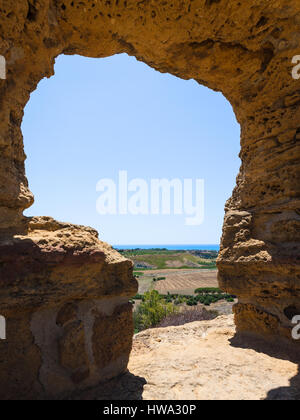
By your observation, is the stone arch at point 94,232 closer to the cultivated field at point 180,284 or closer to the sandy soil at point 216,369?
the sandy soil at point 216,369

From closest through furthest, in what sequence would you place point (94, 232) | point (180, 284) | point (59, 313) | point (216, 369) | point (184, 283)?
point (59, 313) → point (216, 369) → point (94, 232) → point (180, 284) → point (184, 283)

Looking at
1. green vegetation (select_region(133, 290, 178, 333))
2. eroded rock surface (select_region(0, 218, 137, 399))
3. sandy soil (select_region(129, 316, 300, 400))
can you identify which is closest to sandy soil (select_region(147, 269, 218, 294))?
green vegetation (select_region(133, 290, 178, 333))

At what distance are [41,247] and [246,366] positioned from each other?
2742 millimetres

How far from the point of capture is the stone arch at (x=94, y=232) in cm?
222

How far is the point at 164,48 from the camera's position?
3988 millimetres

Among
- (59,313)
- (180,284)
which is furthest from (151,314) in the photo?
(180,284)

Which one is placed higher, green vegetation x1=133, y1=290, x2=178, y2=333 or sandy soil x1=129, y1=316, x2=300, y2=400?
sandy soil x1=129, y1=316, x2=300, y2=400

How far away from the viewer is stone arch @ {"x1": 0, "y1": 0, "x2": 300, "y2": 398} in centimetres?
222

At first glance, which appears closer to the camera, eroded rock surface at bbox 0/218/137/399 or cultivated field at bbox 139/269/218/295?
eroded rock surface at bbox 0/218/137/399

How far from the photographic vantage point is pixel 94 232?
313 centimetres

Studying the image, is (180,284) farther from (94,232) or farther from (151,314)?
(94,232)

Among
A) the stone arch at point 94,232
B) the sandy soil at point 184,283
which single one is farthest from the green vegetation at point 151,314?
the sandy soil at point 184,283

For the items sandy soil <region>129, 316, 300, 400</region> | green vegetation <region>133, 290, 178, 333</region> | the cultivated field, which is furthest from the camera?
the cultivated field

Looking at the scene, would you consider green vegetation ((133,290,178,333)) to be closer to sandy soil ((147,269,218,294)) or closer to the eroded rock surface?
the eroded rock surface
